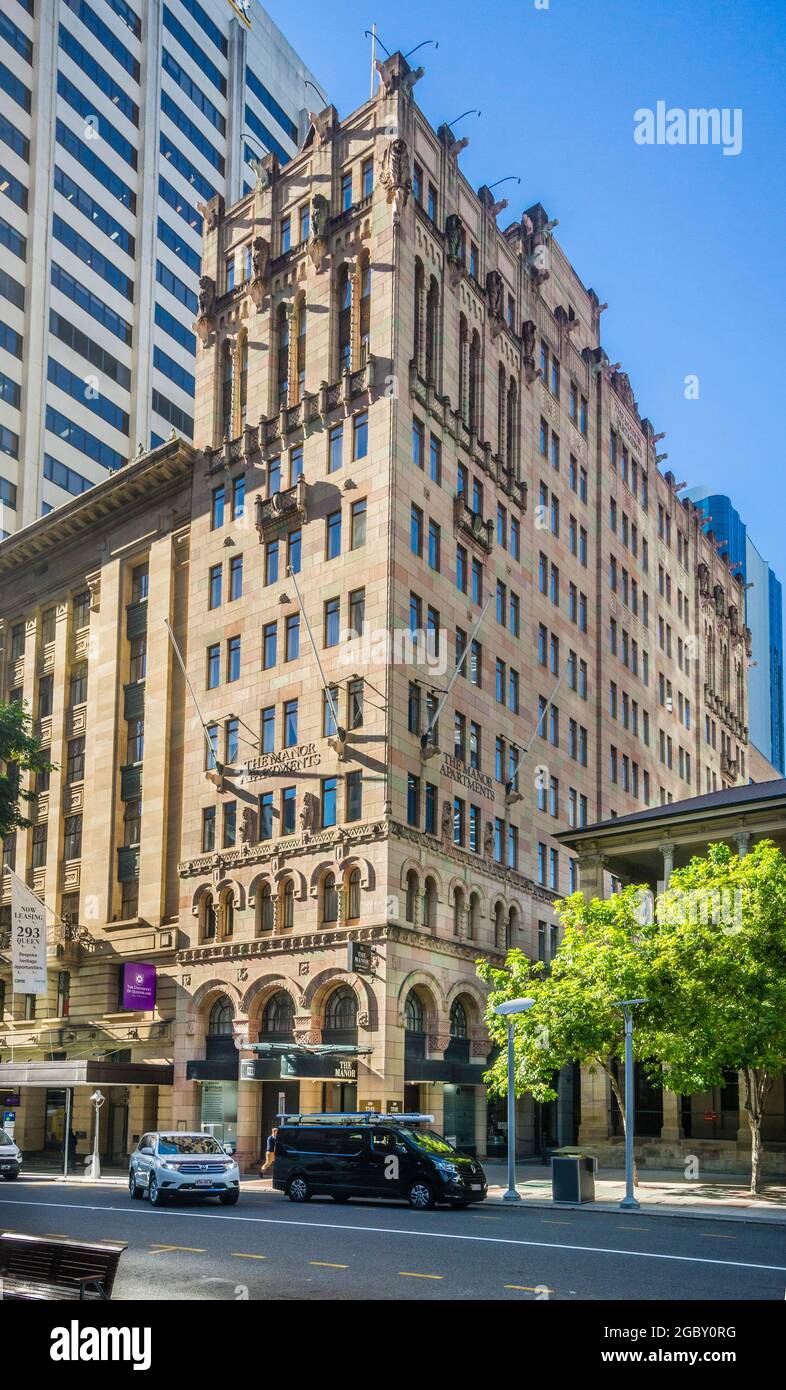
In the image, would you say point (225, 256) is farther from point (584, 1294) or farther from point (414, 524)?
point (584, 1294)

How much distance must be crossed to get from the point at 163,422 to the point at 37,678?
3304cm

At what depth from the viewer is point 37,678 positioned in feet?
219

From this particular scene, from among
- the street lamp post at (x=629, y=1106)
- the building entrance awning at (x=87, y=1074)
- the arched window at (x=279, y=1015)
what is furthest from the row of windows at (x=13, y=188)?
the street lamp post at (x=629, y=1106)

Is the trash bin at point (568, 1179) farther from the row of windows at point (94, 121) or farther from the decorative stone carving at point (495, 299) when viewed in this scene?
the row of windows at point (94, 121)

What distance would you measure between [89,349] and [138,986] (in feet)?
164

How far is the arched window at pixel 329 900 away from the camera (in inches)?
1884

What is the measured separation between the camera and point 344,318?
54.3 metres

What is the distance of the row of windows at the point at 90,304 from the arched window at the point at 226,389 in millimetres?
31042

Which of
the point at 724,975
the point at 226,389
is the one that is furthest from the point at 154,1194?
the point at 226,389

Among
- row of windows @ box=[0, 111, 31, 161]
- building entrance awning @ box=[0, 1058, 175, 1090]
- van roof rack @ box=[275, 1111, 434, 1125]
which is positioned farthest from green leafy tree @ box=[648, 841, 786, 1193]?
row of windows @ box=[0, 111, 31, 161]

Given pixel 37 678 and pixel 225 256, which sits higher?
pixel 225 256

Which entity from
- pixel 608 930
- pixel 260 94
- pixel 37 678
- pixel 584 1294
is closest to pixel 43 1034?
pixel 37 678

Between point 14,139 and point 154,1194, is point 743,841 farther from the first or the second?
point 14,139
